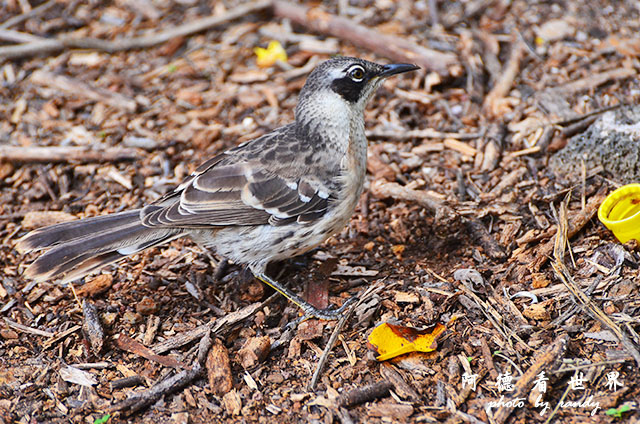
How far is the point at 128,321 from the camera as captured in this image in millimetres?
5254

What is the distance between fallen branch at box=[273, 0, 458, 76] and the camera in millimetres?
7637

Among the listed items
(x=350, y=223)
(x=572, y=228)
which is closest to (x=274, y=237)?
(x=350, y=223)

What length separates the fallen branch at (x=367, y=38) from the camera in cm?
764

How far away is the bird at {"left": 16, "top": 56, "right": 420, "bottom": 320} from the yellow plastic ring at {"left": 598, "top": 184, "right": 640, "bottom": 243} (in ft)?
6.52

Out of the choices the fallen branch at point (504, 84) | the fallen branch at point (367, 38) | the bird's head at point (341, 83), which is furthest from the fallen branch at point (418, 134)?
the bird's head at point (341, 83)

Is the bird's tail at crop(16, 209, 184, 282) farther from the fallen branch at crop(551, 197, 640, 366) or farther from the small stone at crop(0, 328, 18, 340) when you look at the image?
the fallen branch at crop(551, 197, 640, 366)

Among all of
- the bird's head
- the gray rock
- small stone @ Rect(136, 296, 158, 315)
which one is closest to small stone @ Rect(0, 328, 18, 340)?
small stone @ Rect(136, 296, 158, 315)

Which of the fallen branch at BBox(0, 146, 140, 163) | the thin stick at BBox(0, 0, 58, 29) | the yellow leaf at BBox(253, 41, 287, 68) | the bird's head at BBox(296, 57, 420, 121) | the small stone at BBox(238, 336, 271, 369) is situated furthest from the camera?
the thin stick at BBox(0, 0, 58, 29)

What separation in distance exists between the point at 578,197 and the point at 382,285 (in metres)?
2.00

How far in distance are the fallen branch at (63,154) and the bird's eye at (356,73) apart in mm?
2862

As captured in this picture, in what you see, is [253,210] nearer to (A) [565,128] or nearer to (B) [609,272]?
(B) [609,272]

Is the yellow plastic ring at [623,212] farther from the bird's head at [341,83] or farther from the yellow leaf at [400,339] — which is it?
the bird's head at [341,83]

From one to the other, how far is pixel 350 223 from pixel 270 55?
3119 millimetres

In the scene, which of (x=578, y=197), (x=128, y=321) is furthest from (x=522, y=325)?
(x=128, y=321)
